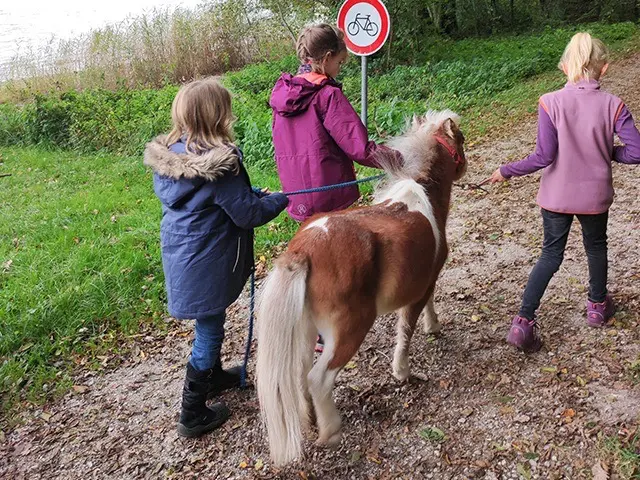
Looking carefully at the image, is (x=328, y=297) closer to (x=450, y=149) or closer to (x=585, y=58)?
(x=450, y=149)

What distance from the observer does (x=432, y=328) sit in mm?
3719

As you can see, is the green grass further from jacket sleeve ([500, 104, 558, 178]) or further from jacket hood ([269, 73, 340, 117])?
jacket hood ([269, 73, 340, 117])

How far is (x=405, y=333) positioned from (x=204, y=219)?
1.44 metres

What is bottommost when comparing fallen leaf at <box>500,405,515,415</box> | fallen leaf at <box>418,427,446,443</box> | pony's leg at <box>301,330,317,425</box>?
fallen leaf at <box>418,427,446,443</box>

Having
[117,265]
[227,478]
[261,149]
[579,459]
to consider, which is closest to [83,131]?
[261,149]

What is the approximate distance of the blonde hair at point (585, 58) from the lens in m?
2.90

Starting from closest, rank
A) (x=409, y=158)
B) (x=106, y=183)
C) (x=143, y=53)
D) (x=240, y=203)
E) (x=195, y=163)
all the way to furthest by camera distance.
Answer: (x=195, y=163)
(x=240, y=203)
(x=409, y=158)
(x=106, y=183)
(x=143, y=53)

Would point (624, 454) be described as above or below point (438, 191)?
below

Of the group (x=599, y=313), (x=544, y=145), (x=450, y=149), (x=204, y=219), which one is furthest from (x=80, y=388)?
Answer: (x=599, y=313)

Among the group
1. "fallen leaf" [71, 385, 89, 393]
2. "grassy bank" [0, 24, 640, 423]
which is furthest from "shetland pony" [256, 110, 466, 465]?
"grassy bank" [0, 24, 640, 423]

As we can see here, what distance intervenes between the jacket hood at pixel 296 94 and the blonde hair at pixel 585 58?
1.38m

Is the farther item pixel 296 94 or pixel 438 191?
pixel 438 191

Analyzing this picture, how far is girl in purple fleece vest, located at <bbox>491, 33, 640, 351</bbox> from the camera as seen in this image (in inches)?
115

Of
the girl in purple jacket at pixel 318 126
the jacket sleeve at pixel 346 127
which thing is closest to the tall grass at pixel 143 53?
the girl in purple jacket at pixel 318 126
